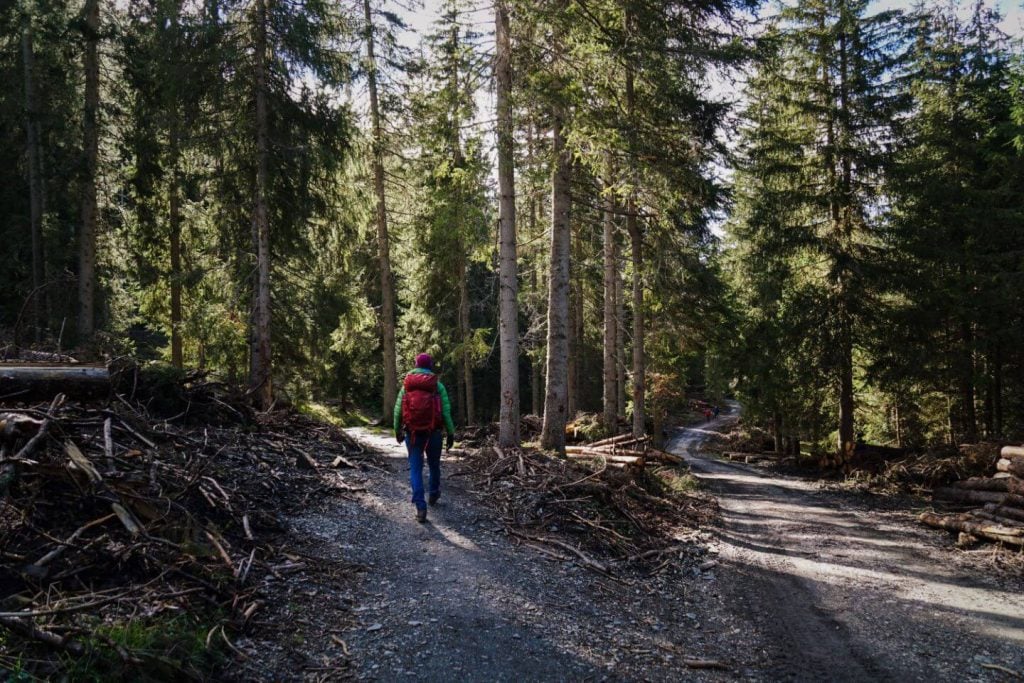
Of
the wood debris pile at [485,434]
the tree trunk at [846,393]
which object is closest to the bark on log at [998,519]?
the tree trunk at [846,393]

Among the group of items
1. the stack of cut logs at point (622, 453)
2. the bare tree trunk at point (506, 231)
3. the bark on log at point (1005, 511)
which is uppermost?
the bare tree trunk at point (506, 231)

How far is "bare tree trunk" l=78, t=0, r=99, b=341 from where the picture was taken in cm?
1508

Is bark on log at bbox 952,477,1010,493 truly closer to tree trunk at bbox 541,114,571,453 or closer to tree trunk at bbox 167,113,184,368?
tree trunk at bbox 541,114,571,453

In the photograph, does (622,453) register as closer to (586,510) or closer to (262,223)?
(586,510)

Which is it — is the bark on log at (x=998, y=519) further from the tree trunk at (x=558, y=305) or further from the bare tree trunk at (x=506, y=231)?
the bare tree trunk at (x=506, y=231)

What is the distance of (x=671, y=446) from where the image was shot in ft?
126

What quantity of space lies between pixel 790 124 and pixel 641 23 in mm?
9476

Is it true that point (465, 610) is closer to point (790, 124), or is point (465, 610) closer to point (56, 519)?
point (56, 519)

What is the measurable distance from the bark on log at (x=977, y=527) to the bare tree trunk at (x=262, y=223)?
14.0 metres

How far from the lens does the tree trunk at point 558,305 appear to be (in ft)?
40.0

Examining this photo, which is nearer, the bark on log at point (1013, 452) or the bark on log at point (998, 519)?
the bark on log at point (998, 519)

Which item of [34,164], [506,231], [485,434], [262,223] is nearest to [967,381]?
[485,434]

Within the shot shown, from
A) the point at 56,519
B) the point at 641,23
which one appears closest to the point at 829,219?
the point at 641,23

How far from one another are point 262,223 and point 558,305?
7581 mm
